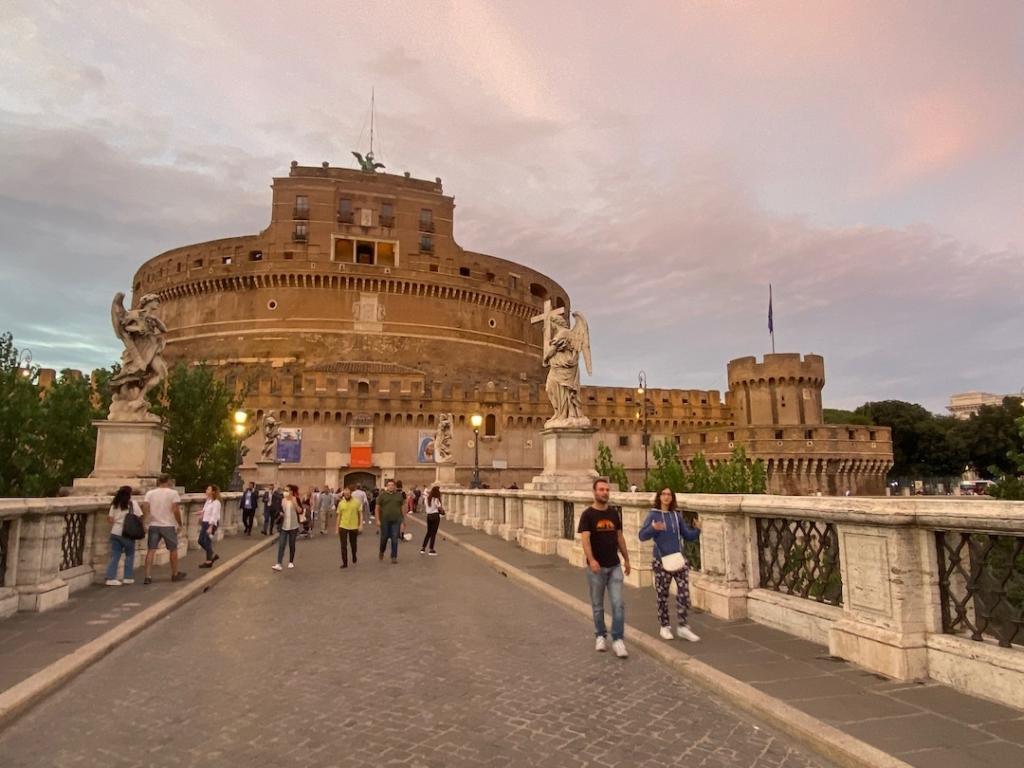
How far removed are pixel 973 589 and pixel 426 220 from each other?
6882 cm

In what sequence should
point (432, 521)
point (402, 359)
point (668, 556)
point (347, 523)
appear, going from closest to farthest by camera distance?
1. point (668, 556)
2. point (347, 523)
3. point (432, 521)
4. point (402, 359)

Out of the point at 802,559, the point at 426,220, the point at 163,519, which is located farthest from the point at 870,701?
the point at 426,220

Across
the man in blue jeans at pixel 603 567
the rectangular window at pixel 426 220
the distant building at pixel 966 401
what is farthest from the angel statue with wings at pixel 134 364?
the distant building at pixel 966 401

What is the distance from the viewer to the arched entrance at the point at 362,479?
52.3 metres

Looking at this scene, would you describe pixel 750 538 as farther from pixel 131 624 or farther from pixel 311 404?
pixel 311 404

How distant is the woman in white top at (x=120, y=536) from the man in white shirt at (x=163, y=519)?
0.32 m

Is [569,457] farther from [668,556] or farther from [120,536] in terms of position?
[120,536]

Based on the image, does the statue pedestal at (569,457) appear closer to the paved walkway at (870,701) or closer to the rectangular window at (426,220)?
the paved walkway at (870,701)

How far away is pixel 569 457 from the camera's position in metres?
13.0

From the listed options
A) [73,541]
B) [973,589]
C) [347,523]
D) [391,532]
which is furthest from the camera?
[391,532]

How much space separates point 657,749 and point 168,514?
8.46 m

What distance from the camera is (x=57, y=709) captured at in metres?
4.37

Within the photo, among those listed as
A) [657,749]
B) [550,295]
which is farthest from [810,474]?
[657,749]

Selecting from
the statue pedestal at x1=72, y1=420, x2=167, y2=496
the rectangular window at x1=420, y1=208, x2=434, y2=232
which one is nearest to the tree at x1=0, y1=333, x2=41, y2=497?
the statue pedestal at x1=72, y1=420, x2=167, y2=496
